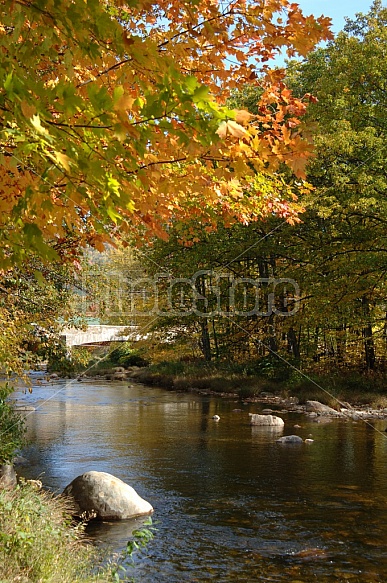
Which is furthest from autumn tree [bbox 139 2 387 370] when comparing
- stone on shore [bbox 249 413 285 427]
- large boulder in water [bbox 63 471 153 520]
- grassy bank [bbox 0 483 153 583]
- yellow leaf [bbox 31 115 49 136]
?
yellow leaf [bbox 31 115 49 136]

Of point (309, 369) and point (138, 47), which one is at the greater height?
point (138, 47)

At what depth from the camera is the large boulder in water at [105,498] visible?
30.5ft

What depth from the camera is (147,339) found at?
114 ft

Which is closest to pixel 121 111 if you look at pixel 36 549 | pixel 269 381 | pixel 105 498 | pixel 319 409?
pixel 36 549

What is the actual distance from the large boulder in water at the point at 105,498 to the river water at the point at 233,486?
224mm

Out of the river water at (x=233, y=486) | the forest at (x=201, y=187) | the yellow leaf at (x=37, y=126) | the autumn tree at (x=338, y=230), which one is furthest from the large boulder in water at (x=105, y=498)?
the autumn tree at (x=338, y=230)

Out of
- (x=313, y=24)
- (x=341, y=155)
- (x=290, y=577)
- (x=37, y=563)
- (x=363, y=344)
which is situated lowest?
(x=290, y=577)

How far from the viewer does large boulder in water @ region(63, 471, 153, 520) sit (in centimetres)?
929

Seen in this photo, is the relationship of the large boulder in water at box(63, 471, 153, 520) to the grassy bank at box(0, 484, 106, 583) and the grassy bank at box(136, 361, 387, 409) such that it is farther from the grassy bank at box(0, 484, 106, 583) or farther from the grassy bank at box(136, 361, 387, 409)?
the grassy bank at box(136, 361, 387, 409)

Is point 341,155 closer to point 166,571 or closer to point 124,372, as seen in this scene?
point 166,571

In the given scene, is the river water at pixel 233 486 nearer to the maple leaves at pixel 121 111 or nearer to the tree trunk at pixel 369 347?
the maple leaves at pixel 121 111

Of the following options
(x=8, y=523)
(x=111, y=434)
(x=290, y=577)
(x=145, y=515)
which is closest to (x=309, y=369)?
(x=111, y=434)

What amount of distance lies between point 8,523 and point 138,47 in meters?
4.54

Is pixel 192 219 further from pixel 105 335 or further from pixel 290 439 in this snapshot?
pixel 105 335
